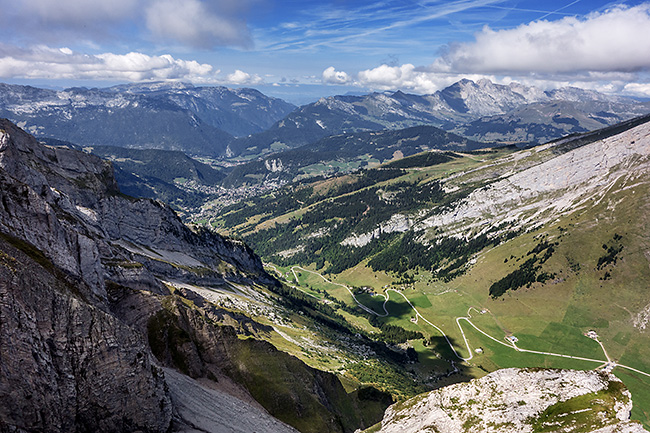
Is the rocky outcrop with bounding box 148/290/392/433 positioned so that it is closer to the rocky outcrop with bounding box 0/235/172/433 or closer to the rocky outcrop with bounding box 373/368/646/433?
the rocky outcrop with bounding box 0/235/172/433

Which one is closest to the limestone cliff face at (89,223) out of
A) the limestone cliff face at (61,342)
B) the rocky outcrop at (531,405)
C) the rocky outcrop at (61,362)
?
the limestone cliff face at (61,342)

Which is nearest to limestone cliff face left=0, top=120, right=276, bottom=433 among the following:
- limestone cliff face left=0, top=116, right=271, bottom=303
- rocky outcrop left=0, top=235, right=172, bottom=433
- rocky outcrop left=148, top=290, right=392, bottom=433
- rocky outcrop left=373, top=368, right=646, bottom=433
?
rocky outcrop left=0, top=235, right=172, bottom=433

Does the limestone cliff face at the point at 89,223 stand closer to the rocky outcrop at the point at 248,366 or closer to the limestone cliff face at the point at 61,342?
the limestone cliff face at the point at 61,342

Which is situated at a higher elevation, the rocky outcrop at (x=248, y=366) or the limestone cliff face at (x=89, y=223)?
the limestone cliff face at (x=89, y=223)

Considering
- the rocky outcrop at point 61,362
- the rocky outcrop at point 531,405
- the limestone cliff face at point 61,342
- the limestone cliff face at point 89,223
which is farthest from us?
the limestone cliff face at point 89,223

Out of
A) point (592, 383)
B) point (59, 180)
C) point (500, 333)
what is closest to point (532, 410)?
point (592, 383)

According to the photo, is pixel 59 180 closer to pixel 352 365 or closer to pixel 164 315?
pixel 164 315

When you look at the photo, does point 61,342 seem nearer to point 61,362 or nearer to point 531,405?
point 61,362

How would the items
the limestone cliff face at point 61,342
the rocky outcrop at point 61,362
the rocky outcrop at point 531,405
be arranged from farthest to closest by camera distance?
the rocky outcrop at point 531,405, the limestone cliff face at point 61,342, the rocky outcrop at point 61,362
